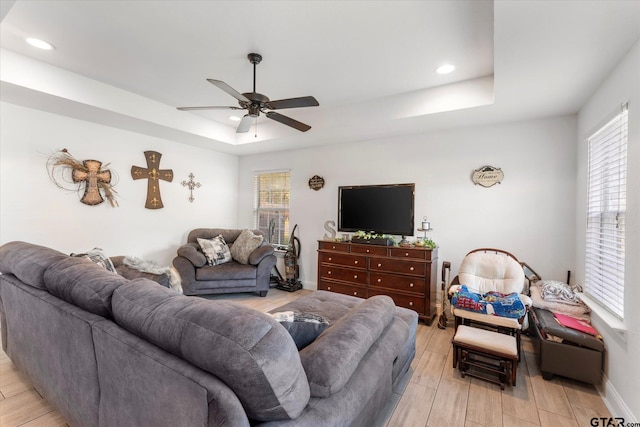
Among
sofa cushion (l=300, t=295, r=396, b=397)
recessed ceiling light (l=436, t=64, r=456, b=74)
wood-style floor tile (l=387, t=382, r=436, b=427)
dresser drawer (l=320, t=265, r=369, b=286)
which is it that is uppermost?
recessed ceiling light (l=436, t=64, r=456, b=74)

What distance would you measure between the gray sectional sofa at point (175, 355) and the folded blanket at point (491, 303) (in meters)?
0.98

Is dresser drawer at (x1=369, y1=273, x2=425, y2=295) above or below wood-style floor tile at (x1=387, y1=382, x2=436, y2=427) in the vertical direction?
above

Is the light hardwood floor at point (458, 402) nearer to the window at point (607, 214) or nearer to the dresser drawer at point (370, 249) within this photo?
the window at point (607, 214)

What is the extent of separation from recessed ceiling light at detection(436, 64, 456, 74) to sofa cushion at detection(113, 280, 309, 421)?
2858 mm

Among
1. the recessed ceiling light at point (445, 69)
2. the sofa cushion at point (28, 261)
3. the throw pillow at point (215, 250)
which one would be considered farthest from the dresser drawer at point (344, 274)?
the sofa cushion at point (28, 261)

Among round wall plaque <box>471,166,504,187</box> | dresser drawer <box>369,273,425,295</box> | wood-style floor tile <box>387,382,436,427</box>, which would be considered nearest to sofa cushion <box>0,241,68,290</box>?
wood-style floor tile <box>387,382,436,427</box>

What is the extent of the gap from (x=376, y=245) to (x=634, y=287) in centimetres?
229

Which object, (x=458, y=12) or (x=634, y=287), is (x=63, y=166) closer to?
(x=458, y=12)

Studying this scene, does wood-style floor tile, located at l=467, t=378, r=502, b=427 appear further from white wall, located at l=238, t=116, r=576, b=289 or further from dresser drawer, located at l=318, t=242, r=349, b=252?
dresser drawer, located at l=318, t=242, r=349, b=252

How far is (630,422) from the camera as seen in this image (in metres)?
1.70

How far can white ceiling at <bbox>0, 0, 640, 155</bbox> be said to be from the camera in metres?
1.90

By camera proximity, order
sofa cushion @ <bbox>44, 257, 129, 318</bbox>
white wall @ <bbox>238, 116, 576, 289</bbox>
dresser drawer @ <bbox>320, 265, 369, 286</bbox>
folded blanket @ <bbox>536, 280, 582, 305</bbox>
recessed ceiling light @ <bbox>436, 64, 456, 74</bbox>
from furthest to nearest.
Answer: dresser drawer @ <bbox>320, 265, 369, 286</bbox>
white wall @ <bbox>238, 116, 576, 289</bbox>
recessed ceiling light @ <bbox>436, 64, 456, 74</bbox>
folded blanket @ <bbox>536, 280, 582, 305</bbox>
sofa cushion @ <bbox>44, 257, 129, 318</bbox>

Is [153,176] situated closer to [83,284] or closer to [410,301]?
[83,284]

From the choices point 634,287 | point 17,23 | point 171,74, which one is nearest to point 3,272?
point 17,23
